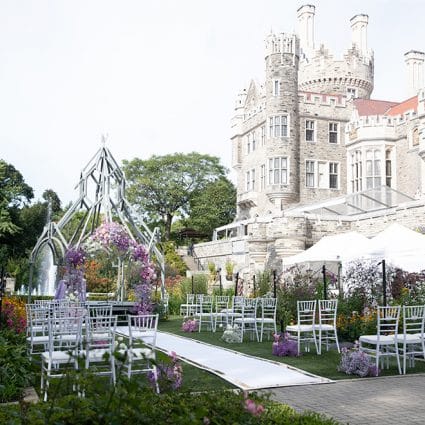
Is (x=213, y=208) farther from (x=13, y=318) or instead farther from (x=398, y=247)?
(x=13, y=318)

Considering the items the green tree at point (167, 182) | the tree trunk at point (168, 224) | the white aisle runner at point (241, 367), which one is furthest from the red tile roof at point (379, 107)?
the white aisle runner at point (241, 367)

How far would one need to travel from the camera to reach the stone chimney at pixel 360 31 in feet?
147

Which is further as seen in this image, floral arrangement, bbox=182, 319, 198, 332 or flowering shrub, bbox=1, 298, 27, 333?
floral arrangement, bbox=182, 319, 198, 332

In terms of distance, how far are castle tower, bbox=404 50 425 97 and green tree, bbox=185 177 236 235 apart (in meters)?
15.9

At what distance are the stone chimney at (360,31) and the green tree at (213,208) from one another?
14.9m

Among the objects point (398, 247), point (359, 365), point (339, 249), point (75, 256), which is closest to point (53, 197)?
point (75, 256)

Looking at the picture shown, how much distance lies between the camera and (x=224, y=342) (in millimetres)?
13727

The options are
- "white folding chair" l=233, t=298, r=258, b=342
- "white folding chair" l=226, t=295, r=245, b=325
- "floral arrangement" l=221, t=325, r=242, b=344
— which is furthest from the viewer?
"white folding chair" l=226, t=295, r=245, b=325

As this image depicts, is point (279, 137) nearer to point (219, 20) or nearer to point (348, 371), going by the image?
point (219, 20)

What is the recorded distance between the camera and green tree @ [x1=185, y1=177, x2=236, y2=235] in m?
49.2

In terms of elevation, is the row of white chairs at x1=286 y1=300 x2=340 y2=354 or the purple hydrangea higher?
the row of white chairs at x1=286 y1=300 x2=340 y2=354

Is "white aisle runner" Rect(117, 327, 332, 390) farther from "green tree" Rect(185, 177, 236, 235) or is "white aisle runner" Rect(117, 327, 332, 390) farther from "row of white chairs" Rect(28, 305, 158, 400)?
"green tree" Rect(185, 177, 236, 235)

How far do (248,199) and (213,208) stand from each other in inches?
323

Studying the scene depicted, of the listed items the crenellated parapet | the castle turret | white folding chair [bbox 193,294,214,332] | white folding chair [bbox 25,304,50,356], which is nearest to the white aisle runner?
white folding chair [bbox 25,304,50,356]
